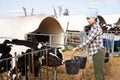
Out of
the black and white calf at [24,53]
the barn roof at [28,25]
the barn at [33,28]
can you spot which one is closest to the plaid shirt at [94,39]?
the black and white calf at [24,53]

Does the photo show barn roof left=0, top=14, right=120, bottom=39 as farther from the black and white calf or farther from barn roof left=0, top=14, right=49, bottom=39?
the black and white calf

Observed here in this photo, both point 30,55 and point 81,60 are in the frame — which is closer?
point 30,55

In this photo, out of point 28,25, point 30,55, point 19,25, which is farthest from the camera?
point 19,25

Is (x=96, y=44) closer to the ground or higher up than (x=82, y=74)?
higher up

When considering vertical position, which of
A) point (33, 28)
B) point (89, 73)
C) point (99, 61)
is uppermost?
point (33, 28)

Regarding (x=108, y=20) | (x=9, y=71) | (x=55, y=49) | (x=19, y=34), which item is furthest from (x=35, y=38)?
(x=108, y=20)

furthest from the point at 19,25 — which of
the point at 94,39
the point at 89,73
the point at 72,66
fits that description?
the point at 94,39

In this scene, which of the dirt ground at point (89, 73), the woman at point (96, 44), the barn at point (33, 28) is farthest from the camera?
the barn at point (33, 28)

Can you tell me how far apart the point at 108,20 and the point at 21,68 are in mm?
16379

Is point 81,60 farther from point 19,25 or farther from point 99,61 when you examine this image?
point 19,25

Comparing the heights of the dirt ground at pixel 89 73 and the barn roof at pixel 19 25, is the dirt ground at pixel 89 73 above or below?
below

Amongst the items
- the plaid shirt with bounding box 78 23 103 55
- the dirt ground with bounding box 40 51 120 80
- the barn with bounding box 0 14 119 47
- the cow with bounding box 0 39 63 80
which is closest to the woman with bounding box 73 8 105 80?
the plaid shirt with bounding box 78 23 103 55

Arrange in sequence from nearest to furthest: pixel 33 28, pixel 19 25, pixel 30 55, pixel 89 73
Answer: pixel 30 55
pixel 89 73
pixel 33 28
pixel 19 25

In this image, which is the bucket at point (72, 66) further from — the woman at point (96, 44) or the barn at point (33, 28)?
the barn at point (33, 28)
